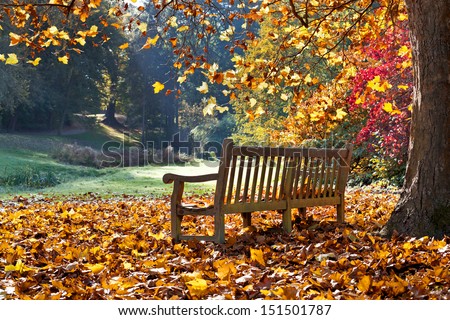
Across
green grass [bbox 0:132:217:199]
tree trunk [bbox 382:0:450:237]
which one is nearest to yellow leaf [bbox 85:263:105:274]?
tree trunk [bbox 382:0:450:237]

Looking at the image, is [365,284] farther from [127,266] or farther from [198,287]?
[127,266]

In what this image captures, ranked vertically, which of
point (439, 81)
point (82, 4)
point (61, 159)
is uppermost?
point (82, 4)

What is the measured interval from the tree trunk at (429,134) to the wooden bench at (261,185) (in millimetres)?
1172

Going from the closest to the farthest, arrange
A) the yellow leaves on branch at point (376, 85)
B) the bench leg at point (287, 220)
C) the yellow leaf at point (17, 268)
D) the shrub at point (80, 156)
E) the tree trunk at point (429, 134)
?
the yellow leaf at point (17, 268) < the tree trunk at point (429, 134) < the bench leg at point (287, 220) < the yellow leaves on branch at point (376, 85) < the shrub at point (80, 156)

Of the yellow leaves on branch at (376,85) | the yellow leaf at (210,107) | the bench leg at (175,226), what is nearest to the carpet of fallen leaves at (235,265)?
the bench leg at (175,226)

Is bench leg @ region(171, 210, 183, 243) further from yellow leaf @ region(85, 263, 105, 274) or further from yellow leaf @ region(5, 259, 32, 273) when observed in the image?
yellow leaf @ region(5, 259, 32, 273)

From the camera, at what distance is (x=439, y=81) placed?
20.9 feet

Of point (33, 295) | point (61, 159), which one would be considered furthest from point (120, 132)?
point (33, 295)

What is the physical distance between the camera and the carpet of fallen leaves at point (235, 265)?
13.6ft

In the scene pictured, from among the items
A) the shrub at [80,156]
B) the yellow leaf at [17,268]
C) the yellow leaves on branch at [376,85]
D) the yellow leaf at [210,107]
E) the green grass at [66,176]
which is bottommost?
the green grass at [66,176]

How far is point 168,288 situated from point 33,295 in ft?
3.08

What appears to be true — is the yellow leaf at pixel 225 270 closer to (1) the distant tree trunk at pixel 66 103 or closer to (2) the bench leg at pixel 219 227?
(2) the bench leg at pixel 219 227
